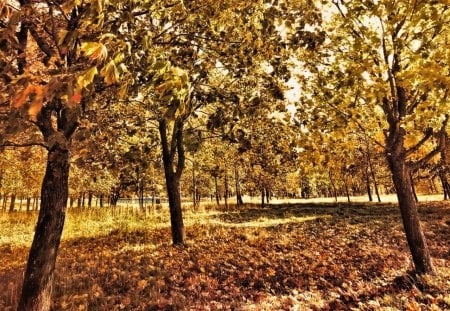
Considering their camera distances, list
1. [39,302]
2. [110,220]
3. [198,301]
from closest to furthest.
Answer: [39,302] → [198,301] → [110,220]

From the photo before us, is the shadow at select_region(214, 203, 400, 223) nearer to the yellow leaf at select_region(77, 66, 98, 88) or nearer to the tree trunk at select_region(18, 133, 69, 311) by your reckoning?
the tree trunk at select_region(18, 133, 69, 311)

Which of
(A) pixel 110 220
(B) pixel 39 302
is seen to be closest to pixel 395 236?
(B) pixel 39 302

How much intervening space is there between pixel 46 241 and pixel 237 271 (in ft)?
16.7

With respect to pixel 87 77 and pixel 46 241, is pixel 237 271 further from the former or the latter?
pixel 87 77

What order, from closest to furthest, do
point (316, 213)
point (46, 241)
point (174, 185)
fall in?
1. point (46, 241)
2. point (174, 185)
3. point (316, 213)

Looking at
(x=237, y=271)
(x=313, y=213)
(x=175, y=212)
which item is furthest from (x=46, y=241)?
(x=313, y=213)

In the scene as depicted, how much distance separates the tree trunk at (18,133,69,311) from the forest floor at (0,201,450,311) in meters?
1.29

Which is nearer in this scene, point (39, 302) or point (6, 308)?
point (39, 302)

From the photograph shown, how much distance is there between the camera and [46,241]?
5.00m

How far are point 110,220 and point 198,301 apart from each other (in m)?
13.3

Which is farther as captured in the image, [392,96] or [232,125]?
[392,96]

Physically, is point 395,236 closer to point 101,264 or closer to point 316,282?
point 316,282

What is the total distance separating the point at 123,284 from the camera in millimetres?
7445

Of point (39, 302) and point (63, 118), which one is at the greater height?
point (63, 118)
